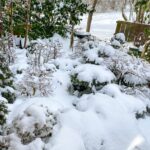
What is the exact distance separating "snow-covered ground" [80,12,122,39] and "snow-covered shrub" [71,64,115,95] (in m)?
9.27

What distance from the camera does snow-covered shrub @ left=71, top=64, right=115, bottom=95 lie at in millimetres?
6766

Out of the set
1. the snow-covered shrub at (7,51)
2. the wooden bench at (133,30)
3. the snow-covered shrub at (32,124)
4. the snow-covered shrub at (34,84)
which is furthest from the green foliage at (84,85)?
the wooden bench at (133,30)

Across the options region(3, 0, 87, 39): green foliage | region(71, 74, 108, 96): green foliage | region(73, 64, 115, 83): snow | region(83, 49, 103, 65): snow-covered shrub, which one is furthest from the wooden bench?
region(71, 74, 108, 96): green foliage

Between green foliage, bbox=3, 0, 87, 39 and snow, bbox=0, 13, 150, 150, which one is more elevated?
green foliage, bbox=3, 0, 87, 39

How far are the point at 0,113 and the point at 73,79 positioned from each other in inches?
112

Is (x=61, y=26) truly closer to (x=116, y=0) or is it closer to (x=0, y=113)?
(x=0, y=113)

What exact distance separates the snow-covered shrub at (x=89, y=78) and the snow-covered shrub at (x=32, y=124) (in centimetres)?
244

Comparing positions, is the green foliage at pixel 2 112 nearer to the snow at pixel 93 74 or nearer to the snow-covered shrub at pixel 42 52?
the snow at pixel 93 74

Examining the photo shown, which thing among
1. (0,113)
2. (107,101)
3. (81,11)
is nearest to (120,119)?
(107,101)

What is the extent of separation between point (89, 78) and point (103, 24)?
49.3 ft

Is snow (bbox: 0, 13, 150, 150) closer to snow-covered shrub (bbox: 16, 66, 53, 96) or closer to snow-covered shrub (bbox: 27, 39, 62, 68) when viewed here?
snow-covered shrub (bbox: 16, 66, 53, 96)

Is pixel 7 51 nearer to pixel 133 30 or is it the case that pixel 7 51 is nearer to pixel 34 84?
pixel 34 84

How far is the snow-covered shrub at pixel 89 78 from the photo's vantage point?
6766 mm

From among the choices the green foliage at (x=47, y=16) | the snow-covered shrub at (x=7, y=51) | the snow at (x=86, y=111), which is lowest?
the snow at (x=86, y=111)
